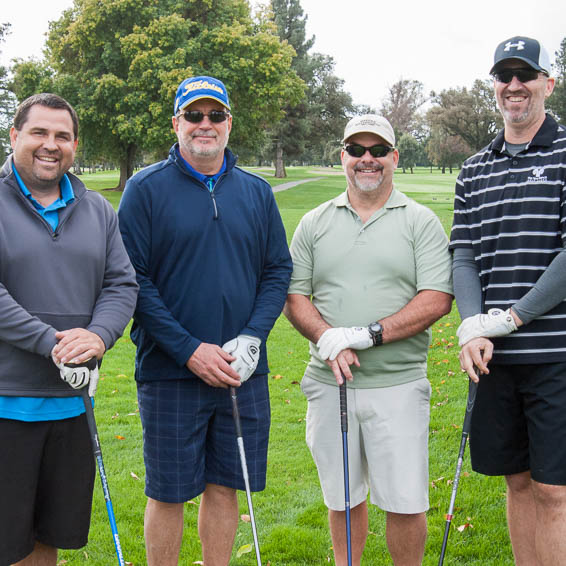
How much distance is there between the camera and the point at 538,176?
3326 millimetres

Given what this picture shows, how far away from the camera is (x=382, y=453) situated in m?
3.67

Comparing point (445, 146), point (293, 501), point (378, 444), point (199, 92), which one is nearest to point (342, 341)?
point (378, 444)

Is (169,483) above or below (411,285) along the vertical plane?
below

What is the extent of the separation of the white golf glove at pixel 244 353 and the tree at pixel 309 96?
5540cm

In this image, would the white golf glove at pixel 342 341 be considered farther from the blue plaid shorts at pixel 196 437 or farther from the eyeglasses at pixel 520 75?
the eyeglasses at pixel 520 75

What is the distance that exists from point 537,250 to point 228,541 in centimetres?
228

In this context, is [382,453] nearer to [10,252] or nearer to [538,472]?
[538,472]

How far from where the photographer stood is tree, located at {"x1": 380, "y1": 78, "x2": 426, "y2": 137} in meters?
81.1

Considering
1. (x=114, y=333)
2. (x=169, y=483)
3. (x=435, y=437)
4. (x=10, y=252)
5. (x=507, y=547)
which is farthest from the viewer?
(x=435, y=437)

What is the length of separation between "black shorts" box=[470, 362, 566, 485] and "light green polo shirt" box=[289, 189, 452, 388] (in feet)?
1.41

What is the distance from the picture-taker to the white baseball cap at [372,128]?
3678mm

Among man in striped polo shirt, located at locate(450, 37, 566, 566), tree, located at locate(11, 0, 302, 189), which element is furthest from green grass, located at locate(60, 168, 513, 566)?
tree, located at locate(11, 0, 302, 189)

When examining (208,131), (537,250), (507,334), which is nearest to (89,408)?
(208,131)

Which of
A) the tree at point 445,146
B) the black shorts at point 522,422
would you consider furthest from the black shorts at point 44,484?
the tree at point 445,146
